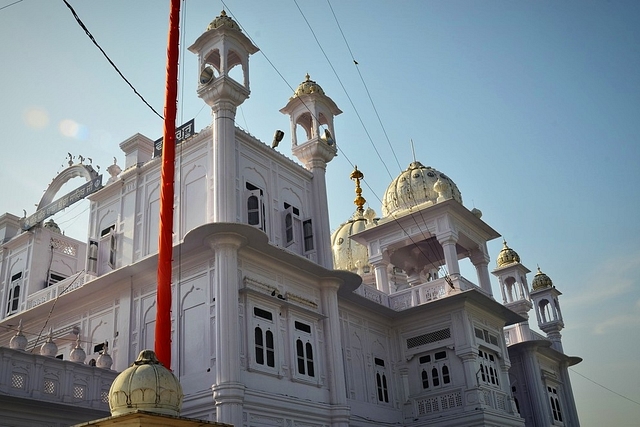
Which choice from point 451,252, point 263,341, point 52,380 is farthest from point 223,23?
point 451,252

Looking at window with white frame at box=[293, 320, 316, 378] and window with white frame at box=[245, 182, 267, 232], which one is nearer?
window with white frame at box=[293, 320, 316, 378]

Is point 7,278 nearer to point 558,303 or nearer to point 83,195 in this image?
point 83,195

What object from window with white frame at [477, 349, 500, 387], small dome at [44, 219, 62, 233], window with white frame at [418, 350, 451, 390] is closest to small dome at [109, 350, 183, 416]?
window with white frame at [418, 350, 451, 390]

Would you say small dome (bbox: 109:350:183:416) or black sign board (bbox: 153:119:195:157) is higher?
black sign board (bbox: 153:119:195:157)

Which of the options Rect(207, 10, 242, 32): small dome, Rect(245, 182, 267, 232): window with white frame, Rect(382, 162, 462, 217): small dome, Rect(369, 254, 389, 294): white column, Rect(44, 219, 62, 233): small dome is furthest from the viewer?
Rect(44, 219, 62, 233): small dome

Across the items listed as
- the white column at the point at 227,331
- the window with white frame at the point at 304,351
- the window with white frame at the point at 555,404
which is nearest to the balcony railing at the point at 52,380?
the white column at the point at 227,331

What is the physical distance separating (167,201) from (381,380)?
11.1 metres

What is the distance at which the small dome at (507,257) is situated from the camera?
31375 mm

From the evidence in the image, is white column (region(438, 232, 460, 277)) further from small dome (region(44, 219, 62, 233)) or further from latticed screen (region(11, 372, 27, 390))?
small dome (region(44, 219, 62, 233))

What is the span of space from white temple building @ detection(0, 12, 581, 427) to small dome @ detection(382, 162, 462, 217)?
0.26 feet

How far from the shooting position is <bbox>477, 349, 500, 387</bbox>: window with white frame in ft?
71.9

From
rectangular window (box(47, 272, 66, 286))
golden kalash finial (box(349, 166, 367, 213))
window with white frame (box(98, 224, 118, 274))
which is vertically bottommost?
window with white frame (box(98, 224, 118, 274))

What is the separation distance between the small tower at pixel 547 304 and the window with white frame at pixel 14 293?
78.8 ft

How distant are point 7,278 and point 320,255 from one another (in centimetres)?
1204
